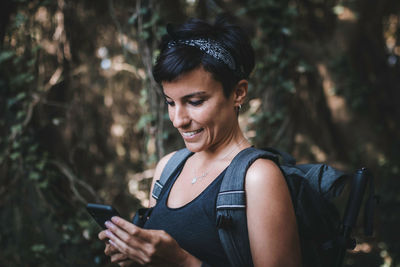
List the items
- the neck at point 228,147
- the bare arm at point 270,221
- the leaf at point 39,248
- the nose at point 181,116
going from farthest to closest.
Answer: the leaf at point 39,248 → the neck at point 228,147 → the nose at point 181,116 → the bare arm at point 270,221

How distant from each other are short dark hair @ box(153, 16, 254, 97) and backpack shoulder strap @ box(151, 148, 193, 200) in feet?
1.58

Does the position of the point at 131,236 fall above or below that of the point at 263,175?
below

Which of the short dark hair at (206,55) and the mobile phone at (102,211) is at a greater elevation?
the short dark hair at (206,55)

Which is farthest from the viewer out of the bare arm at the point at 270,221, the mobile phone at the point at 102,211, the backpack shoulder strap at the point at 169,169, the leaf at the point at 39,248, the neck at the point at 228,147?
the leaf at the point at 39,248

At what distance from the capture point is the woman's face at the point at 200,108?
1.41 metres

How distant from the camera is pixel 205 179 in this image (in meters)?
1.53

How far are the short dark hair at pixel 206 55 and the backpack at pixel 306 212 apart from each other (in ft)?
1.14

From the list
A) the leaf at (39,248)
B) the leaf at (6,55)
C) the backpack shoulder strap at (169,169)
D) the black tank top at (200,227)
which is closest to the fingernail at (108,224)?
the black tank top at (200,227)

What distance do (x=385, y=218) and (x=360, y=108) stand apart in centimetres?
152

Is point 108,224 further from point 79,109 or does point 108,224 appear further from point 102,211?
point 79,109

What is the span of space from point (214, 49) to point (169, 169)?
68cm

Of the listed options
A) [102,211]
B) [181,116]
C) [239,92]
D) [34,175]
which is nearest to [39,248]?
[34,175]

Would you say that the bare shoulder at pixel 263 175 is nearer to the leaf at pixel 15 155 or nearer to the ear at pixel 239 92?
the ear at pixel 239 92

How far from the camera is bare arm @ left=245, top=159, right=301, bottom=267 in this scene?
1228 mm
